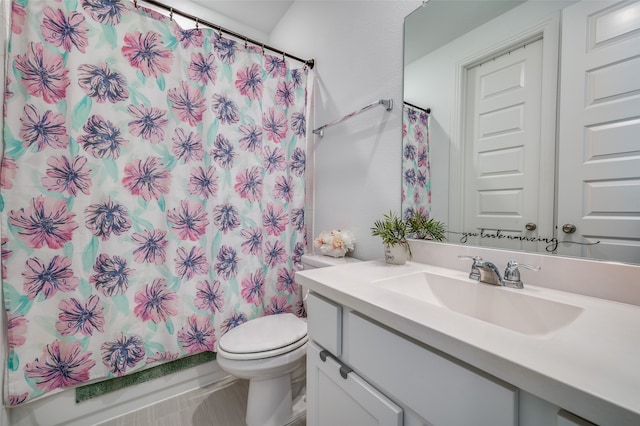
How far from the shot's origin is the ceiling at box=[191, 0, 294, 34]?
6.24 feet

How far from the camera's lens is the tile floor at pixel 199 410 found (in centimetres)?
125

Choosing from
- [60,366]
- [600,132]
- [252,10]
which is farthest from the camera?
[252,10]

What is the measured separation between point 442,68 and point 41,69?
65.1 inches

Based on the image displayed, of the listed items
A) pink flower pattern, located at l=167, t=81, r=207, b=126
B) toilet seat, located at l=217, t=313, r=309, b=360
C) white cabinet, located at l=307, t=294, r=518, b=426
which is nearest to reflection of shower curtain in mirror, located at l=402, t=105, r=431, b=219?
white cabinet, located at l=307, t=294, r=518, b=426

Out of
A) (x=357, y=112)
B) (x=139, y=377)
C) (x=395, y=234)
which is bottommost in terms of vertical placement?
(x=139, y=377)

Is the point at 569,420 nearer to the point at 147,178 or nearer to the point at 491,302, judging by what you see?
the point at 491,302

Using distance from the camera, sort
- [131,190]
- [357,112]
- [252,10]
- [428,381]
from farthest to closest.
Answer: [252,10] → [357,112] → [131,190] → [428,381]

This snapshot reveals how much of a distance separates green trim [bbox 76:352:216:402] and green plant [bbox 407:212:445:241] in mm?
1373

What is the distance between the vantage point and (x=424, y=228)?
1.10 metres

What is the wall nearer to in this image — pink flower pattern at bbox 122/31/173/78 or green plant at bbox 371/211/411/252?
green plant at bbox 371/211/411/252

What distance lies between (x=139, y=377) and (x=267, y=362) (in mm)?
783

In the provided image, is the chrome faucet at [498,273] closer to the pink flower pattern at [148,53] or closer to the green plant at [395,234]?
the green plant at [395,234]

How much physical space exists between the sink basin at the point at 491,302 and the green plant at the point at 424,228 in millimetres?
216

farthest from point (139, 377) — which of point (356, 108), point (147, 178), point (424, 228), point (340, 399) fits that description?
point (356, 108)
